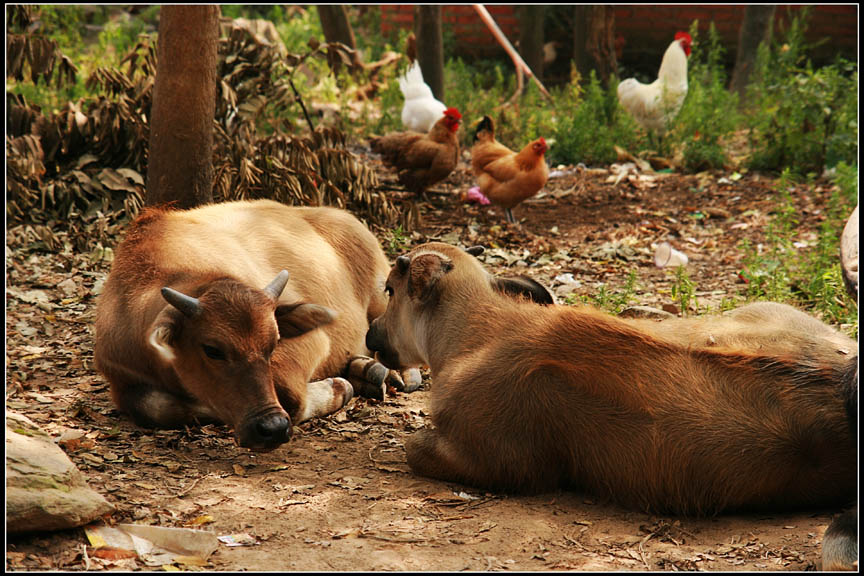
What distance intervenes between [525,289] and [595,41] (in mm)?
11508

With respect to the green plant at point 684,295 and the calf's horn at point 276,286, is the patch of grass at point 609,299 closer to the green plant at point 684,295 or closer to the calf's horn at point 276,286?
the green plant at point 684,295

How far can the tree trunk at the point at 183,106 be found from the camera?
22.0 ft

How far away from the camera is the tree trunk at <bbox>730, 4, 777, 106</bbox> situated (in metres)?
14.4

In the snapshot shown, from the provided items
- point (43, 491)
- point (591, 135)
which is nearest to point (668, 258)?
point (591, 135)

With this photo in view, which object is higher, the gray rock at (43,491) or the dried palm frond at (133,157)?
the dried palm frond at (133,157)

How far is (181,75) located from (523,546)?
15.8ft

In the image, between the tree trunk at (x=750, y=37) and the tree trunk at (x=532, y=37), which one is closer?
the tree trunk at (x=750, y=37)

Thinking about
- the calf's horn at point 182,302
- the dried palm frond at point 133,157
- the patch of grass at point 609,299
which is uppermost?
the dried palm frond at point 133,157

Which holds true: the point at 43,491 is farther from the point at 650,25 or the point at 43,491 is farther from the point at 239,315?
the point at 650,25

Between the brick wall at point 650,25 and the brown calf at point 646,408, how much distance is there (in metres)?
14.5

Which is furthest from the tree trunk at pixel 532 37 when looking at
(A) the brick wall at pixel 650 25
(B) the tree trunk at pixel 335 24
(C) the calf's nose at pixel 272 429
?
(C) the calf's nose at pixel 272 429

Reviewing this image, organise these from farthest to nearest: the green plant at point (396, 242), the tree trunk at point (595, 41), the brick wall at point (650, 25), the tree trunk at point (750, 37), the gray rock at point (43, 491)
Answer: the brick wall at point (650, 25) → the tree trunk at point (595, 41) → the tree trunk at point (750, 37) → the green plant at point (396, 242) → the gray rock at point (43, 491)

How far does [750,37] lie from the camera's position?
1466cm

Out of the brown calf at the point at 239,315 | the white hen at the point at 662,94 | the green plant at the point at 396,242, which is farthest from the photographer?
the white hen at the point at 662,94
